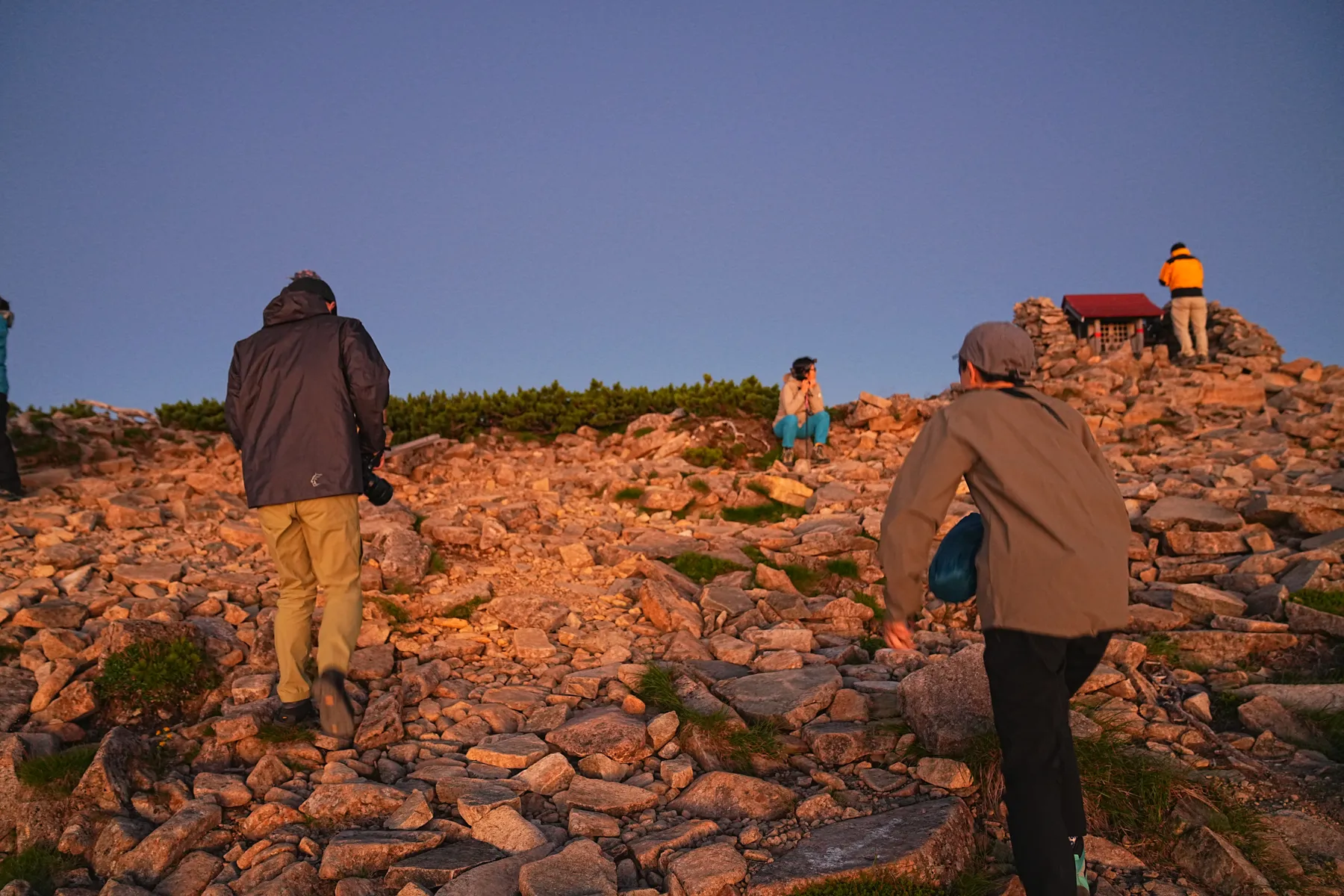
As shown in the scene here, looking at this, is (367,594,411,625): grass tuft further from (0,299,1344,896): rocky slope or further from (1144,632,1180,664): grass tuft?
(1144,632,1180,664): grass tuft

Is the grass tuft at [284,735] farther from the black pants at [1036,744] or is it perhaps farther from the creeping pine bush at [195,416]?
the creeping pine bush at [195,416]

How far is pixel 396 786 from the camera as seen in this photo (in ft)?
15.2

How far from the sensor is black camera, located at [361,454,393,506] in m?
5.38

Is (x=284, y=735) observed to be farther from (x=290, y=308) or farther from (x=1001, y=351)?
(x=1001, y=351)

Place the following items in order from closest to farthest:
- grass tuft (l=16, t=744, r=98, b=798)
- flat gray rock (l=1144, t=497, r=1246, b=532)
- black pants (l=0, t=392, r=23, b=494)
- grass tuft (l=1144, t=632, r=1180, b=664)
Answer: grass tuft (l=16, t=744, r=98, b=798), grass tuft (l=1144, t=632, r=1180, b=664), flat gray rock (l=1144, t=497, r=1246, b=532), black pants (l=0, t=392, r=23, b=494)

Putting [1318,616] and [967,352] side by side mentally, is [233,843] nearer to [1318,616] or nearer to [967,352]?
[967,352]

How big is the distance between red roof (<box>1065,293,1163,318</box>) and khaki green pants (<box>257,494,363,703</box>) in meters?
28.3

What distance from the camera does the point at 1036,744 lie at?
3236 mm

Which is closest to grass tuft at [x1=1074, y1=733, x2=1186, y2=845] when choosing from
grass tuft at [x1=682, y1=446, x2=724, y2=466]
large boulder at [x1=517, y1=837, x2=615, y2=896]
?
large boulder at [x1=517, y1=837, x2=615, y2=896]

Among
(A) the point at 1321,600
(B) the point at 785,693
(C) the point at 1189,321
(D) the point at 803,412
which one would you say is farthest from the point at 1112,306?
(B) the point at 785,693

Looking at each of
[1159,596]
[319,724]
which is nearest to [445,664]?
[319,724]

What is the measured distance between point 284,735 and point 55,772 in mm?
1153

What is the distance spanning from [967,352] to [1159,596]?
18.8 feet

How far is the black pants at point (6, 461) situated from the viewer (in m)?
10.5
